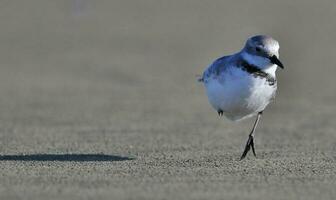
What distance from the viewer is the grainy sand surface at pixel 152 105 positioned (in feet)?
18.9

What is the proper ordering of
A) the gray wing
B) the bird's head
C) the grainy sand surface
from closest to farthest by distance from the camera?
the grainy sand surface
the bird's head
the gray wing

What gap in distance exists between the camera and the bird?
20.9 ft

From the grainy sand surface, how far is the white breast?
40 cm

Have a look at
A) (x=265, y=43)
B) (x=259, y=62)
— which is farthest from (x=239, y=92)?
(x=265, y=43)

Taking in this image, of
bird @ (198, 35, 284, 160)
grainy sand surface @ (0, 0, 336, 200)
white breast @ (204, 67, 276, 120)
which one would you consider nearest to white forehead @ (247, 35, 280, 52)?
bird @ (198, 35, 284, 160)

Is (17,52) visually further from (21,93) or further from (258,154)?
(258,154)

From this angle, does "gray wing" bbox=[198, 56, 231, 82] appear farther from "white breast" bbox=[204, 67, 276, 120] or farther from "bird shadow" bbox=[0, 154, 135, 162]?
"bird shadow" bbox=[0, 154, 135, 162]

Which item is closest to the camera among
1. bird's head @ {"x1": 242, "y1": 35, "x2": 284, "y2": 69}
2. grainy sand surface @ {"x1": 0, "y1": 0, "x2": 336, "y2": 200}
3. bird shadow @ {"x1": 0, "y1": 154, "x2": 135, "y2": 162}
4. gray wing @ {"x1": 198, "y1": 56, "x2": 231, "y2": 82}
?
grainy sand surface @ {"x1": 0, "y1": 0, "x2": 336, "y2": 200}

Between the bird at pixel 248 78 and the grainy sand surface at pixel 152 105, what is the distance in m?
0.43

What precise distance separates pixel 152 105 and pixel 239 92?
4.01m

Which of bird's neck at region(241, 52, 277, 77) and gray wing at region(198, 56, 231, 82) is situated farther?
gray wing at region(198, 56, 231, 82)

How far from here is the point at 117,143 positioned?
7805 mm

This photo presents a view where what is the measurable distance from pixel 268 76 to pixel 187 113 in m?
3.56

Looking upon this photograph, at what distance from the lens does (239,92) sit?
21.1 feet
